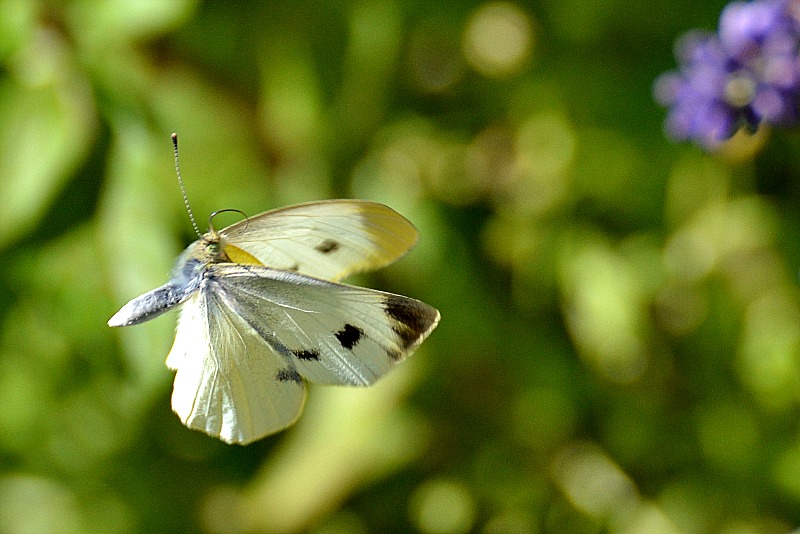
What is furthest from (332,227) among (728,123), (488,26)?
(488,26)

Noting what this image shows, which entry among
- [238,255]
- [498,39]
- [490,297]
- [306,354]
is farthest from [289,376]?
[498,39]

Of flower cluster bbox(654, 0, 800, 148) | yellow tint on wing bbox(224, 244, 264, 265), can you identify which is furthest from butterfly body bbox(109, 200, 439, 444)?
flower cluster bbox(654, 0, 800, 148)

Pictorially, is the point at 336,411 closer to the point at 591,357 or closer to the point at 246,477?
the point at 246,477

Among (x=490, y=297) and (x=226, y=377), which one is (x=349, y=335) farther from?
(x=490, y=297)

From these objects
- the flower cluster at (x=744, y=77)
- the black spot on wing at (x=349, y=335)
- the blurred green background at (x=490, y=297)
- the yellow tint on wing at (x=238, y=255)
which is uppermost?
the flower cluster at (x=744, y=77)

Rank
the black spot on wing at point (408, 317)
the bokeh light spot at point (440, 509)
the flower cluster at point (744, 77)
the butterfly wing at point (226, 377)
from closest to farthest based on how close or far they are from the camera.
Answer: the black spot on wing at point (408, 317)
the butterfly wing at point (226, 377)
the flower cluster at point (744, 77)
the bokeh light spot at point (440, 509)

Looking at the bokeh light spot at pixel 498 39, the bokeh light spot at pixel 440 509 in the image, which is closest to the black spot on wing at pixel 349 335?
the bokeh light spot at pixel 440 509

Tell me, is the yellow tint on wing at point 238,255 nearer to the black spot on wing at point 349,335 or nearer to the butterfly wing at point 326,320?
the butterfly wing at point 326,320
